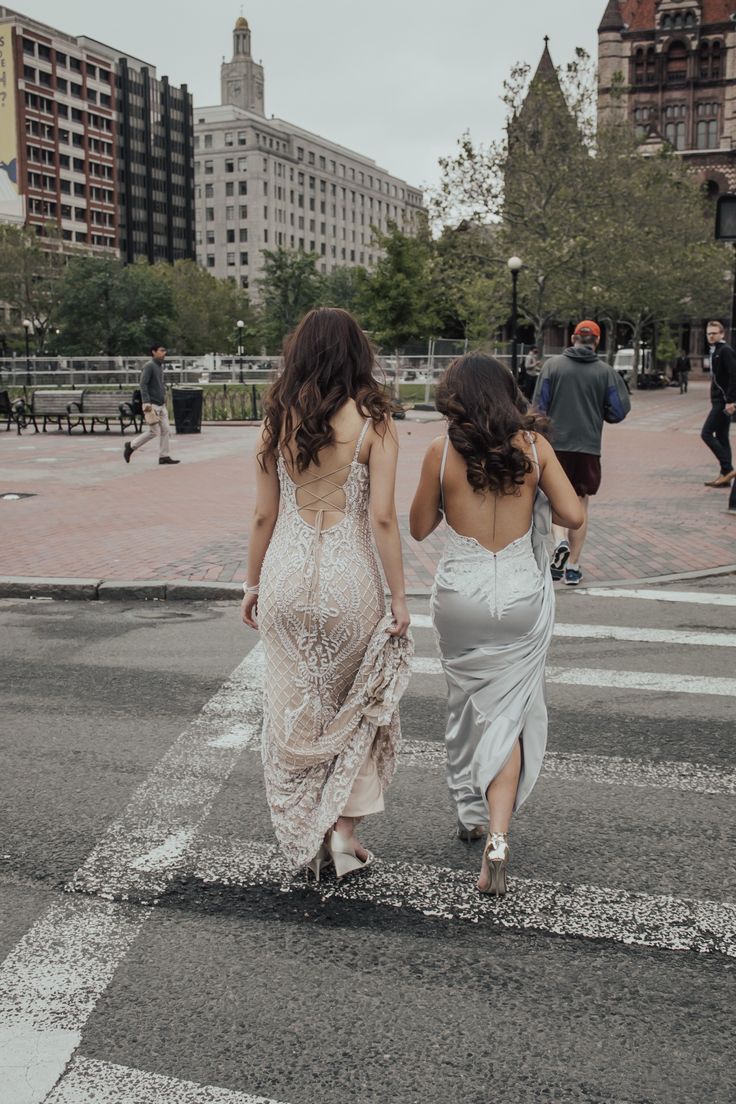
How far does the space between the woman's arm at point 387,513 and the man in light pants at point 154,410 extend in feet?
48.6

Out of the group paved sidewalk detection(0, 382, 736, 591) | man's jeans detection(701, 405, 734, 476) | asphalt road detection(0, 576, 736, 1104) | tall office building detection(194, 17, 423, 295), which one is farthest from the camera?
tall office building detection(194, 17, 423, 295)

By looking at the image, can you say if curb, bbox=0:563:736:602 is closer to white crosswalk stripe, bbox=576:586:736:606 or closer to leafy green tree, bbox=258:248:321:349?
white crosswalk stripe, bbox=576:586:736:606

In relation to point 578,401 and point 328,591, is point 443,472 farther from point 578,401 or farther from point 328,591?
point 578,401

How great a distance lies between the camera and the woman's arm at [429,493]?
3682 millimetres

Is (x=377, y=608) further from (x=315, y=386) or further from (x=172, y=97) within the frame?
(x=172, y=97)

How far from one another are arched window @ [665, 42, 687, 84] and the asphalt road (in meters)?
91.0

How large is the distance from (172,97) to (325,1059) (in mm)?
157606

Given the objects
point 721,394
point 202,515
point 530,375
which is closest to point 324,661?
point 202,515

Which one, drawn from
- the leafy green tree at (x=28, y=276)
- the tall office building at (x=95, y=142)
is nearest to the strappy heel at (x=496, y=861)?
the leafy green tree at (x=28, y=276)

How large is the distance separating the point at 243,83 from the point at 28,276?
13111 cm

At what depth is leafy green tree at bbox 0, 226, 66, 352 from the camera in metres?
71.1

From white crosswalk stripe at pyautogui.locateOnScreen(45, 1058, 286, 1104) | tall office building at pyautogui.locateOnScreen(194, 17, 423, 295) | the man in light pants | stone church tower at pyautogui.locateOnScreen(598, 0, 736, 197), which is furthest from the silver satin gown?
tall office building at pyautogui.locateOnScreen(194, 17, 423, 295)

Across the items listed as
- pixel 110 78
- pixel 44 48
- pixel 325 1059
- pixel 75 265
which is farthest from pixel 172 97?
pixel 325 1059

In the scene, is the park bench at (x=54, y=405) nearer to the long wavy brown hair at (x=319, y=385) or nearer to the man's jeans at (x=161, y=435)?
the man's jeans at (x=161, y=435)
